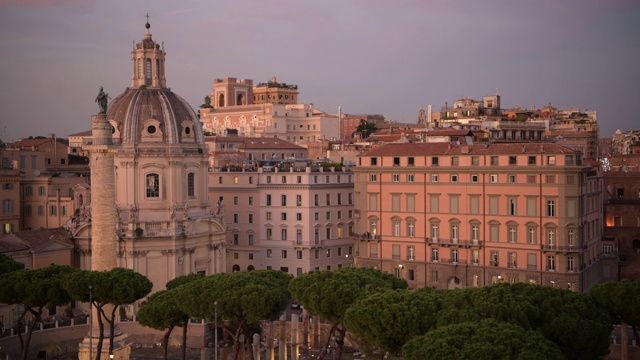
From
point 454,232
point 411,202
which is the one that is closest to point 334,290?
point 454,232

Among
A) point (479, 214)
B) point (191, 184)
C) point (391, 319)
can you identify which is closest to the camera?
point (391, 319)

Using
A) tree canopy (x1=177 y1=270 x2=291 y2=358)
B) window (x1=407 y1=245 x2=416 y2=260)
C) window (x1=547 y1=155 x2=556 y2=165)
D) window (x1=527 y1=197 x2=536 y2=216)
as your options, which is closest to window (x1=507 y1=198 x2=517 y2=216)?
window (x1=527 y1=197 x2=536 y2=216)

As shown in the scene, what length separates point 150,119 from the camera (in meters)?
70.4

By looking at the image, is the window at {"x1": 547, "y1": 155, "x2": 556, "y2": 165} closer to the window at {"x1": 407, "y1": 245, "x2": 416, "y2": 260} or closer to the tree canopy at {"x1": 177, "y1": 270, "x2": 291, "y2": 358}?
the window at {"x1": 407, "y1": 245, "x2": 416, "y2": 260}

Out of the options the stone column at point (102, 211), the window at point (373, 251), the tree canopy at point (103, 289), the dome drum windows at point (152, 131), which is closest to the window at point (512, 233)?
the window at point (373, 251)

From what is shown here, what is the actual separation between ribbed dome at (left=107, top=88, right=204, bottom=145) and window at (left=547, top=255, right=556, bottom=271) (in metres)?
27.3

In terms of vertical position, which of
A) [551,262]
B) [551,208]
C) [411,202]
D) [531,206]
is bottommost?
[551,262]

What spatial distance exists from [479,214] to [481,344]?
35.9 m

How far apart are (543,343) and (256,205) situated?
50.0 metres

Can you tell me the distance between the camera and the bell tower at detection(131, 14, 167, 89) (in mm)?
73375

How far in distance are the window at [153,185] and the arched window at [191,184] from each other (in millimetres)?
2586

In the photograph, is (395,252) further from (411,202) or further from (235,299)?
(235,299)

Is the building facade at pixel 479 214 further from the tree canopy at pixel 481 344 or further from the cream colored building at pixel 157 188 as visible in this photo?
the tree canopy at pixel 481 344

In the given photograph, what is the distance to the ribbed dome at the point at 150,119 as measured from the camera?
70125 millimetres
